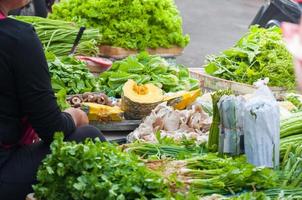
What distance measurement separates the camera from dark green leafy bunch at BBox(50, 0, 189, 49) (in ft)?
21.1

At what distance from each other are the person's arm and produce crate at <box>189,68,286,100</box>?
2.41 m

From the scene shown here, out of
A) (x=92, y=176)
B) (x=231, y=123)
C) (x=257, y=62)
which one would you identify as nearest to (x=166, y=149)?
(x=231, y=123)

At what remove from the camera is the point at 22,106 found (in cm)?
344

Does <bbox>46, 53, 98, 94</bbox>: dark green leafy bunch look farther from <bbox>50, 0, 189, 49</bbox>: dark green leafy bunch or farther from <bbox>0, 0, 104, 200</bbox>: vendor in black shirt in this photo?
<bbox>0, 0, 104, 200</bbox>: vendor in black shirt

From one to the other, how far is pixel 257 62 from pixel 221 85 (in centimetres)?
39

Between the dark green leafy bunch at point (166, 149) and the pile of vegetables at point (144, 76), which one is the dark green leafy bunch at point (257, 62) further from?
the dark green leafy bunch at point (166, 149)

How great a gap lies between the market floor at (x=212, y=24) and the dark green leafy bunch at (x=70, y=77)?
555cm

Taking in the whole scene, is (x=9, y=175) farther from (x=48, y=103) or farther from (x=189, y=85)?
(x=189, y=85)

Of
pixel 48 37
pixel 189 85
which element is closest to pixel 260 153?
pixel 189 85

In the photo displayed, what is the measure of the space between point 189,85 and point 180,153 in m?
1.95

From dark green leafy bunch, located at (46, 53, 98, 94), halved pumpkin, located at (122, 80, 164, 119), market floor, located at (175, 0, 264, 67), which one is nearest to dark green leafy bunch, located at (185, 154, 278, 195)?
halved pumpkin, located at (122, 80, 164, 119)

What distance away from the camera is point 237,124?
3689 millimetres

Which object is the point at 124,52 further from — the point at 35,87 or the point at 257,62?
the point at 35,87

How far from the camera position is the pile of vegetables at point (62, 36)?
6.05 m
